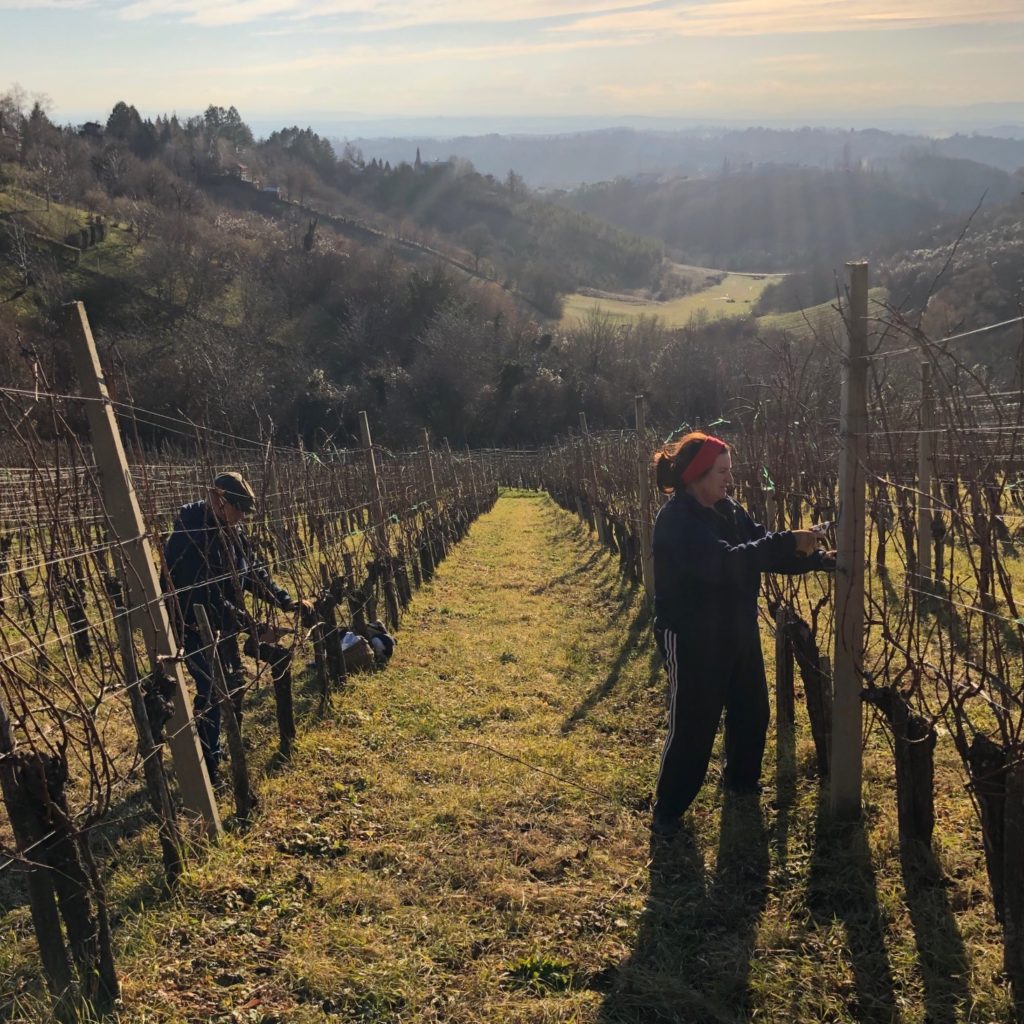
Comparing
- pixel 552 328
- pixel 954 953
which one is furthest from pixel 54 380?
pixel 552 328

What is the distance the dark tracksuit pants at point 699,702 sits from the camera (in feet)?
10.6

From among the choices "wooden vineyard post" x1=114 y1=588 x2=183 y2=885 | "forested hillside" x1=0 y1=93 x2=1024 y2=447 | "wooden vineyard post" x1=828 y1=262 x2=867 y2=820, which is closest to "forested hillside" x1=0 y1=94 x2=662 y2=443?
"forested hillside" x1=0 y1=93 x2=1024 y2=447

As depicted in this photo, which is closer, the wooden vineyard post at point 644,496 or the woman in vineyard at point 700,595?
the woman in vineyard at point 700,595

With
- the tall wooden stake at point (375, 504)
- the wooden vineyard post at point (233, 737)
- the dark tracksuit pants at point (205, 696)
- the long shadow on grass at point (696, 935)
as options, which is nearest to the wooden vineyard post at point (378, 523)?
the tall wooden stake at point (375, 504)

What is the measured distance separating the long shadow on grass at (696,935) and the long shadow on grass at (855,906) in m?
0.21

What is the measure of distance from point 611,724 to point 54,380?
11.4 ft

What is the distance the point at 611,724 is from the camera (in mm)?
4828

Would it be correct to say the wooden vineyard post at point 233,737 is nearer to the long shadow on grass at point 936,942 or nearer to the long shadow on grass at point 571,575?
the long shadow on grass at point 936,942

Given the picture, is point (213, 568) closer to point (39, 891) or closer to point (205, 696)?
point (205, 696)

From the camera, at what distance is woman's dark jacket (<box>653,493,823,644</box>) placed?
10.2 feet

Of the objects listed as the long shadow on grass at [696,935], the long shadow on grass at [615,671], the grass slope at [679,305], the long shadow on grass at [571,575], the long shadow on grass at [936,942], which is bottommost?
the long shadow on grass at [571,575]

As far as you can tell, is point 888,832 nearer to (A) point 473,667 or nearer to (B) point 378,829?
(B) point 378,829

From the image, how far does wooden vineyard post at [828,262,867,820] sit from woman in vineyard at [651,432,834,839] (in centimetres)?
14

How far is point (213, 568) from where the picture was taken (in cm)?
433
